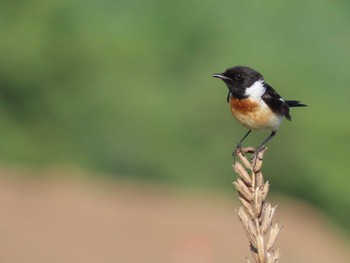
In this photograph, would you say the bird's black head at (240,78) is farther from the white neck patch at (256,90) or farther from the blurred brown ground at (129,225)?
the blurred brown ground at (129,225)

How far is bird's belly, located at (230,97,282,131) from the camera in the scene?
4934 mm

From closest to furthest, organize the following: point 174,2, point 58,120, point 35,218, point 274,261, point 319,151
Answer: point 274,261
point 35,218
point 319,151
point 58,120
point 174,2

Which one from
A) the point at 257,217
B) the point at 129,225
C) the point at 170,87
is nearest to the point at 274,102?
the point at 257,217

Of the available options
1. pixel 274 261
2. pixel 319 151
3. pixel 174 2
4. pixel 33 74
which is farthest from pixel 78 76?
pixel 274 261

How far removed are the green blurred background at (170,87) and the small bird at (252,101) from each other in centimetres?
771

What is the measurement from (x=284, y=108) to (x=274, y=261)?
8.47ft

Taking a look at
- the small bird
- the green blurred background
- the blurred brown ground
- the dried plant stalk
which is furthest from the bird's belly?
the green blurred background

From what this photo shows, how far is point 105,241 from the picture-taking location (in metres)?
12.0

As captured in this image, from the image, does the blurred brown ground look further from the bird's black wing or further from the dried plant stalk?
the dried plant stalk

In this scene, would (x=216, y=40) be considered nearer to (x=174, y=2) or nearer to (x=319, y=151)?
(x=174, y=2)

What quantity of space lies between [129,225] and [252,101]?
8019 millimetres

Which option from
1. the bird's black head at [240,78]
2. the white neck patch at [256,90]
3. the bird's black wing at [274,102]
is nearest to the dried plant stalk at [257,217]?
the bird's black head at [240,78]

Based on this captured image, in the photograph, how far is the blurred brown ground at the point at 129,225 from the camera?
11656 millimetres

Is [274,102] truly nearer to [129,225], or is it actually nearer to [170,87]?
[129,225]
